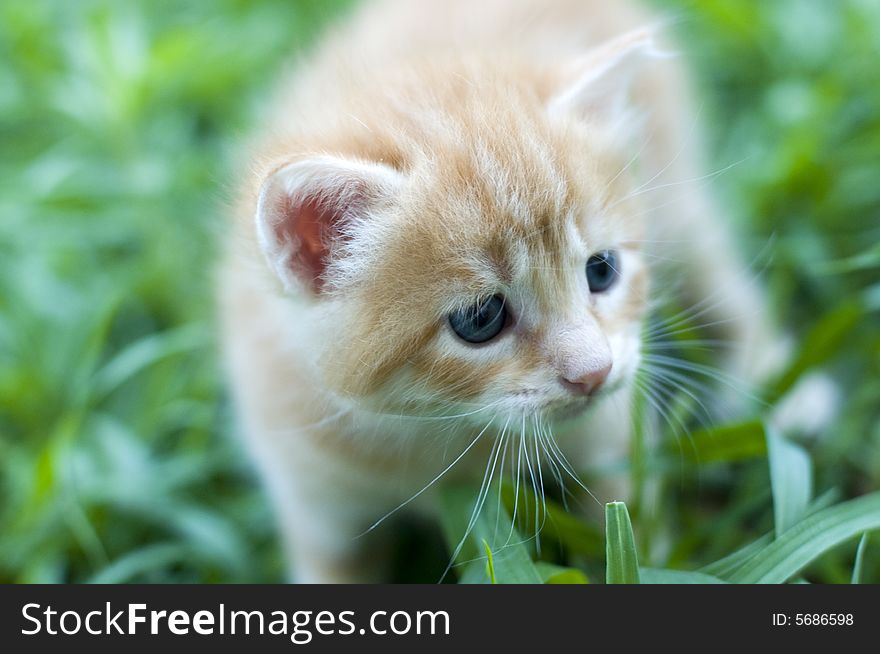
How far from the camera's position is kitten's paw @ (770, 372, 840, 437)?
8.17 ft

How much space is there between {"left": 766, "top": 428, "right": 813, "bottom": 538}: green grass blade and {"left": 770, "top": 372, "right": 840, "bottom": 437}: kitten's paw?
21.7 inches

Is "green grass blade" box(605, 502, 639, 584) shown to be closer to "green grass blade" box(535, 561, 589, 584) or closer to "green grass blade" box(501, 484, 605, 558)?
"green grass blade" box(535, 561, 589, 584)

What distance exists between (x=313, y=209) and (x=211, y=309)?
122 centimetres

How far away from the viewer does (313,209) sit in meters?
1.60

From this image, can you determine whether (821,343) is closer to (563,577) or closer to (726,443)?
(726,443)

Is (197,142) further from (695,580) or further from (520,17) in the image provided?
(695,580)

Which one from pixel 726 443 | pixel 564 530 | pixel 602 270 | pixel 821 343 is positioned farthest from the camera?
pixel 821 343

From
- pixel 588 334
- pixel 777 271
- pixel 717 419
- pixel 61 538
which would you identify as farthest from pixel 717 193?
pixel 61 538

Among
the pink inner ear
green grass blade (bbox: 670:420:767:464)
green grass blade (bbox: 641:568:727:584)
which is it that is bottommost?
green grass blade (bbox: 641:568:727:584)

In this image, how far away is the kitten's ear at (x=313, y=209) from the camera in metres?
1.51

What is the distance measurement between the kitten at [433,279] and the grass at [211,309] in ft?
0.74

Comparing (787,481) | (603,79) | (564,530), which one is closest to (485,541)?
(564,530)

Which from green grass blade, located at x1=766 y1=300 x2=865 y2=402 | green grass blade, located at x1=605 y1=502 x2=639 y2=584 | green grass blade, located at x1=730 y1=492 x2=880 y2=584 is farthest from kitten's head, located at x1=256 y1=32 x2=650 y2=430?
green grass blade, located at x1=766 y1=300 x2=865 y2=402

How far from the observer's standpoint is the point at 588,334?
1.63m
